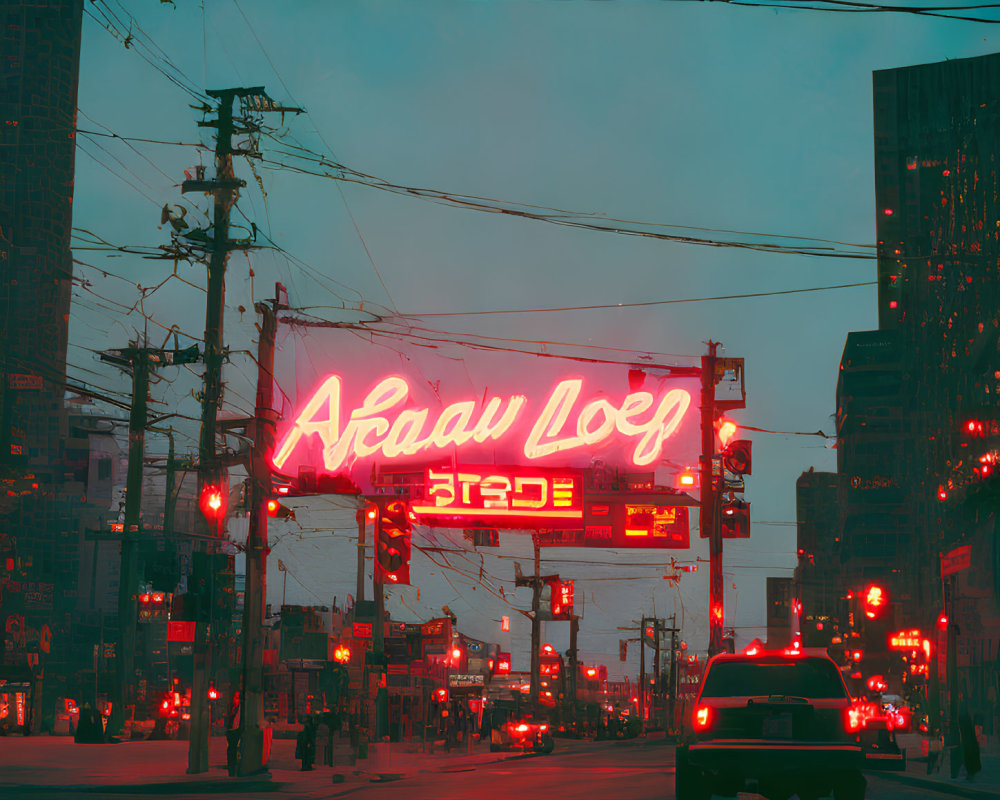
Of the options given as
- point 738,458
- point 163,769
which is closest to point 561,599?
point 738,458

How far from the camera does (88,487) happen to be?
403ft

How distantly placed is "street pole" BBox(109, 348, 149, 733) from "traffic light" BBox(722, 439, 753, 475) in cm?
2252

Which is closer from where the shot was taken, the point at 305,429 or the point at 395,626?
the point at 305,429

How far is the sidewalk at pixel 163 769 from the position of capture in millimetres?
24203

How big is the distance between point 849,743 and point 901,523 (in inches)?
5262

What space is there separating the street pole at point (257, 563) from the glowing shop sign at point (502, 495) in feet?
23.7

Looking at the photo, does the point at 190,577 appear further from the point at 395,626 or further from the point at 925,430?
the point at 395,626

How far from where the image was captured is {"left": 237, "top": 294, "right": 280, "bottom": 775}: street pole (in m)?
27.3

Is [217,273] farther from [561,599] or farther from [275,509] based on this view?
[561,599]

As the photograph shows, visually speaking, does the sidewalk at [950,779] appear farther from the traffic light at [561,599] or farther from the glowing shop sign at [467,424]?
the traffic light at [561,599]

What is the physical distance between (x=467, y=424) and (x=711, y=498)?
8.73 meters

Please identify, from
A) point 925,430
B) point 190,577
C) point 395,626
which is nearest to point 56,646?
point 395,626

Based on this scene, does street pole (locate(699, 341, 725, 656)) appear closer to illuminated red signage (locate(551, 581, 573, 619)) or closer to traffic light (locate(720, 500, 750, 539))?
traffic light (locate(720, 500, 750, 539))

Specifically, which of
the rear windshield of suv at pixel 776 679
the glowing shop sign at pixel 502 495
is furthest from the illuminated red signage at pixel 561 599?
the rear windshield of suv at pixel 776 679
